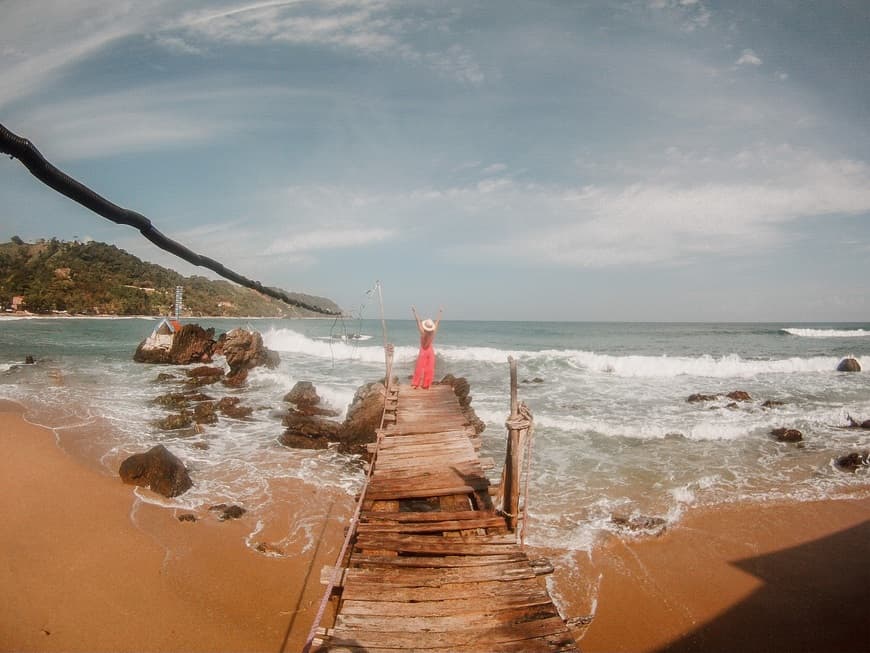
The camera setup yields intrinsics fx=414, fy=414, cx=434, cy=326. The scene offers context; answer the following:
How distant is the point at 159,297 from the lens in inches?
3167

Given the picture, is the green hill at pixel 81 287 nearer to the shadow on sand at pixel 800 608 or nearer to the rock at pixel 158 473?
the rock at pixel 158 473

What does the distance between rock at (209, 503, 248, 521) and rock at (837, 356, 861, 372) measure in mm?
40759

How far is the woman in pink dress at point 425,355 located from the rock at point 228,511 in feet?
18.7

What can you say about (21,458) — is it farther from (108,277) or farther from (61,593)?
(108,277)

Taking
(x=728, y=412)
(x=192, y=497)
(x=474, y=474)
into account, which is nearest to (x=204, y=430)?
(x=192, y=497)

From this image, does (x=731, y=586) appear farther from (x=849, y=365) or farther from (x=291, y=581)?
(x=849, y=365)

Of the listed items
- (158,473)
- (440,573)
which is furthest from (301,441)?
(440,573)

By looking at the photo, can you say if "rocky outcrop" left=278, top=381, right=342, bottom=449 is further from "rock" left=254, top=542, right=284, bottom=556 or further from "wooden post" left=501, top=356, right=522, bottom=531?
"wooden post" left=501, top=356, right=522, bottom=531

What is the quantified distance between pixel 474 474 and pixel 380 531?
2280 mm

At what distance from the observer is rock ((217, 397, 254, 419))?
16.7m

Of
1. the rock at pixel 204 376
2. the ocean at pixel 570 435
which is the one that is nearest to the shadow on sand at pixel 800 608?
the ocean at pixel 570 435

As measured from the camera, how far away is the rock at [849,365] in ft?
100

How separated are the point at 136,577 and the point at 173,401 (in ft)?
44.0

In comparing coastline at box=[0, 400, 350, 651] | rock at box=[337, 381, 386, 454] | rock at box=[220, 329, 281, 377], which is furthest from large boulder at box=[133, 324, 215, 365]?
coastline at box=[0, 400, 350, 651]
